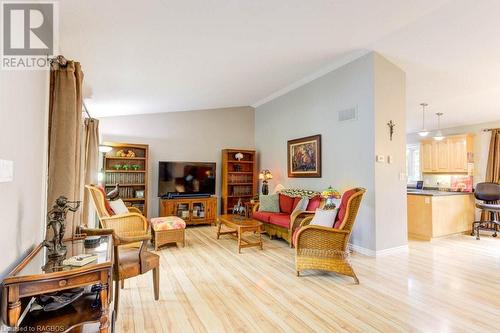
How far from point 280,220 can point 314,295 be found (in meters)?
1.96

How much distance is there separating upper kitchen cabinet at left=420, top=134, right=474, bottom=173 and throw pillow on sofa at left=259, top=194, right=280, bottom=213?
4677 millimetres

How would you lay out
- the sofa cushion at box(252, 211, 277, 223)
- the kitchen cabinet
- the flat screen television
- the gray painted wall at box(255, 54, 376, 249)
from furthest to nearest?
1. the flat screen television
2. the sofa cushion at box(252, 211, 277, 223)
3. the kitchen cabinet
4. the gray painted wall at box(255, 54, 376, 249)

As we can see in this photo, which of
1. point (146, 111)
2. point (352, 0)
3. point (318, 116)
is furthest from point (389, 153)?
point (146, 111)

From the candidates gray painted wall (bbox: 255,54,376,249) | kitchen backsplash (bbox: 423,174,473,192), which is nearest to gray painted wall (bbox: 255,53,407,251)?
gray painted wall (bbox: 255,54,376,249)

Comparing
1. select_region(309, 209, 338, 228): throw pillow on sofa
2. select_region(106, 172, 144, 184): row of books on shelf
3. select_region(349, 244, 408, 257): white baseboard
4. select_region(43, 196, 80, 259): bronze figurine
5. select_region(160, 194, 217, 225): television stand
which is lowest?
select_region(349, 244, 408, 257): white baseboard

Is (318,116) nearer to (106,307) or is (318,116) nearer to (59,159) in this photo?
(59,159)

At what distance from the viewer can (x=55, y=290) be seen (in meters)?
1.39

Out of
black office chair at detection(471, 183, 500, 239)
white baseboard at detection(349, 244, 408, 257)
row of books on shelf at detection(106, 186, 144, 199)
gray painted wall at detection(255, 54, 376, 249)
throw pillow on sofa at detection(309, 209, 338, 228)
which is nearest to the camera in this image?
throw pillow on sofa at detection(309, 209, 338, 228)

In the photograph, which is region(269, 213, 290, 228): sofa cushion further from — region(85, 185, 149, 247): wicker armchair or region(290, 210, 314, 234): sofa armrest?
region(85, 185, 149, 247): wicker armchair

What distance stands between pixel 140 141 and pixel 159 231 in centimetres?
293

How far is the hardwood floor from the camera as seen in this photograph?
7.12ft

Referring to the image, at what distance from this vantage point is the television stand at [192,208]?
603 cm

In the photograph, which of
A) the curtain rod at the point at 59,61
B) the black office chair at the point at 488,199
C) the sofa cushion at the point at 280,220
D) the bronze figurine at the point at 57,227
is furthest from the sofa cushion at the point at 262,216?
the black office chair at the point at 488,199

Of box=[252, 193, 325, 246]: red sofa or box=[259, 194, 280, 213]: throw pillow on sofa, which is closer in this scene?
box=[252, 193, 325, 246]: red sofa
